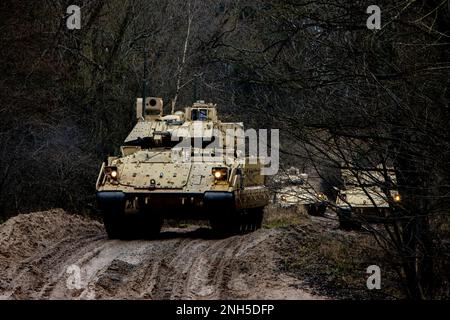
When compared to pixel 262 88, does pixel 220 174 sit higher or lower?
lower

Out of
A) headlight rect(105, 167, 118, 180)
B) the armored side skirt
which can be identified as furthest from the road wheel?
headlight rect(105, 167, 118, 180)

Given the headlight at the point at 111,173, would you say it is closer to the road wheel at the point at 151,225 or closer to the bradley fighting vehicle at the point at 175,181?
the bradley fighting vehicle at the point at 175,181

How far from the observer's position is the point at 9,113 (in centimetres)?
2030

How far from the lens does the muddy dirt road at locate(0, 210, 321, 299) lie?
10672 mm

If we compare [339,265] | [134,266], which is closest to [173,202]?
[134,266]

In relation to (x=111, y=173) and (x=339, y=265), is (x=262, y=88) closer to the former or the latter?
(x=111, y=173)

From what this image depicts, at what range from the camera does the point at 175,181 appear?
15.8 m

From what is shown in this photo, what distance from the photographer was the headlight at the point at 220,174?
51.7 feet

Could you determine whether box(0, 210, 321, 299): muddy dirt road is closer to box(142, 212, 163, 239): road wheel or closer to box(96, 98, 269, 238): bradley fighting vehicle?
box(142, 212, 163, 239): road wheel

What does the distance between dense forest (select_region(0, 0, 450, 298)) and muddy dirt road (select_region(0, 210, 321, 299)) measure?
5.46ft

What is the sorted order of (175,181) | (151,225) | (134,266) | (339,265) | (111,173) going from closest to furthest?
(134,266) → (339,265) → (175,181) → (111,173) → (151,225)

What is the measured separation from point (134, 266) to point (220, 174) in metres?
3.52

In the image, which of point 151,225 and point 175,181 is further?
point 151,225

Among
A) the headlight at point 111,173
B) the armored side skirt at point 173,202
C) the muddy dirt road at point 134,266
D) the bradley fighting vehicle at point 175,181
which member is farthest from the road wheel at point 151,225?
the headlight at point 111,173
